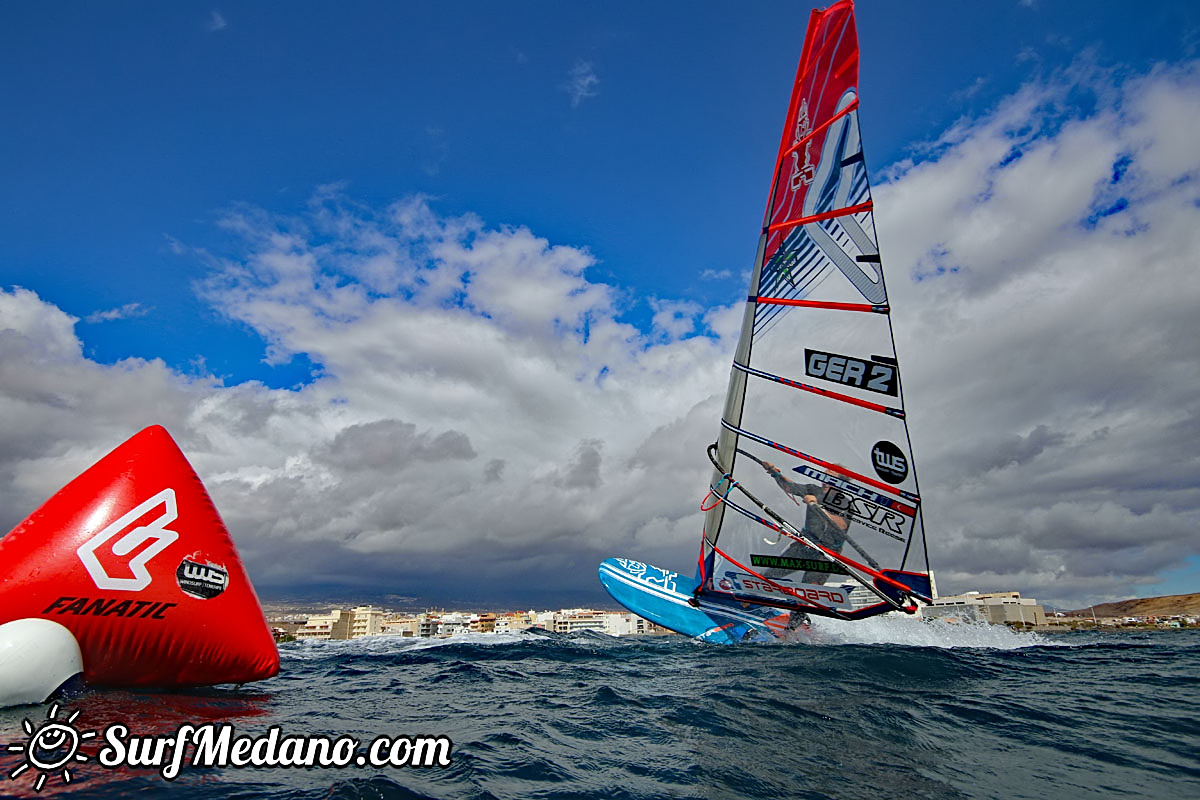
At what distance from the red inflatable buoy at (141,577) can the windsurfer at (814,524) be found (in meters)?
9.12

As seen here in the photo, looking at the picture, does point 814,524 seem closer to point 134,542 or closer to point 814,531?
point 814,531

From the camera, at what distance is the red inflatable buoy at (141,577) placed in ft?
17.7

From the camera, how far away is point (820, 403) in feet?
37.1

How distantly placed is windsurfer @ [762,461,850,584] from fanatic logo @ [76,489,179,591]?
9925 millimetres

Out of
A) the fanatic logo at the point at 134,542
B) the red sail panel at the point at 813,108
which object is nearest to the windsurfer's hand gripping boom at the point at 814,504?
the red sail panel at the point at 813,108

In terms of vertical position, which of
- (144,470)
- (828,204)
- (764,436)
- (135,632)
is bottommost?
(135,632)

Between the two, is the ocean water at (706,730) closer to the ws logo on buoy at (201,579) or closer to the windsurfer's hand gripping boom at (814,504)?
the ws logo on buoy at (201,579)

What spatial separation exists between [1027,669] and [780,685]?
532 cm

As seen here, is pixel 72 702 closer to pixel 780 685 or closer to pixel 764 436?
pixel 780 685

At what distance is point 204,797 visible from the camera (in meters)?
3.15

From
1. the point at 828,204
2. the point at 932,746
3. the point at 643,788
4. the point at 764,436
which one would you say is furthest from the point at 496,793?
the point at 828,204

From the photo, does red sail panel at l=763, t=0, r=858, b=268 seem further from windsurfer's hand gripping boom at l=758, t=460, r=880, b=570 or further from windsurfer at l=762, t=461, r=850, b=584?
windsurfer at l=762, t=461, r=850, b=584

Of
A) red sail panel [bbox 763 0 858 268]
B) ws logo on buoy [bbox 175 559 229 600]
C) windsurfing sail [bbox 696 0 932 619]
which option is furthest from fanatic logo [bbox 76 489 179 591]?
red sail panel [bbox 763 0 858 268]

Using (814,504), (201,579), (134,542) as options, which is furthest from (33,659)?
(814,504)
